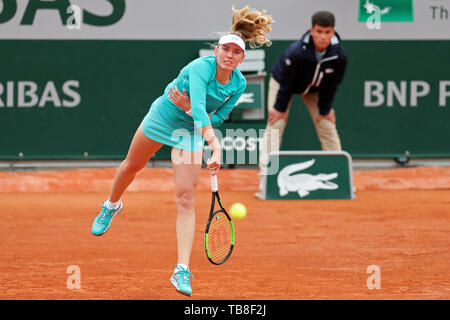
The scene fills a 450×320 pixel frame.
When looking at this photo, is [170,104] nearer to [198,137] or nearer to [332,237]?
[198,137]

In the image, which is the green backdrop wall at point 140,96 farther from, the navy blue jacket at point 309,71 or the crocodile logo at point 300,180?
the crocodile logo at point 300,180

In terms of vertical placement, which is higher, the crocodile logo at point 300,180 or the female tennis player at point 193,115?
the female tennis player at point 193,115

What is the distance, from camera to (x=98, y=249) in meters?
4.36

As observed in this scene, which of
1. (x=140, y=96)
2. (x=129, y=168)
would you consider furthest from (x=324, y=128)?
(x=129, y=168)

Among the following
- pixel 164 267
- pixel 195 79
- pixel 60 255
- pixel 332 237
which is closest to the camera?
pixel 195 79

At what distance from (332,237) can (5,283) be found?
232cm

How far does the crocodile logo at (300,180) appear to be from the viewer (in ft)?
21.9

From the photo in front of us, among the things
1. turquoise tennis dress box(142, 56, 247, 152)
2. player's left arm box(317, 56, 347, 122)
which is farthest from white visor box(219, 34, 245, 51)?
player's left arm box(317, 56, 347, 122)

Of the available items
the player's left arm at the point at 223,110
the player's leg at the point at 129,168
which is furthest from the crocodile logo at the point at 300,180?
the player's left arm at the point at 223,110

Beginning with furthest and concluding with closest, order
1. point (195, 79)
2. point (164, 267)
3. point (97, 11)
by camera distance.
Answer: point (97, 11) < point (164, 267) < point (195, 79)

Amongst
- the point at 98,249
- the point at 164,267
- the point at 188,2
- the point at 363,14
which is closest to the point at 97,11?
the point at 188,2

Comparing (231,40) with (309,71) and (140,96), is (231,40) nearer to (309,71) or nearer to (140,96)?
(309,71)

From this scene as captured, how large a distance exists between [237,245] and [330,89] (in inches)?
106

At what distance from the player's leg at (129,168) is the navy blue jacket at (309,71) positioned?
293 centimetres
